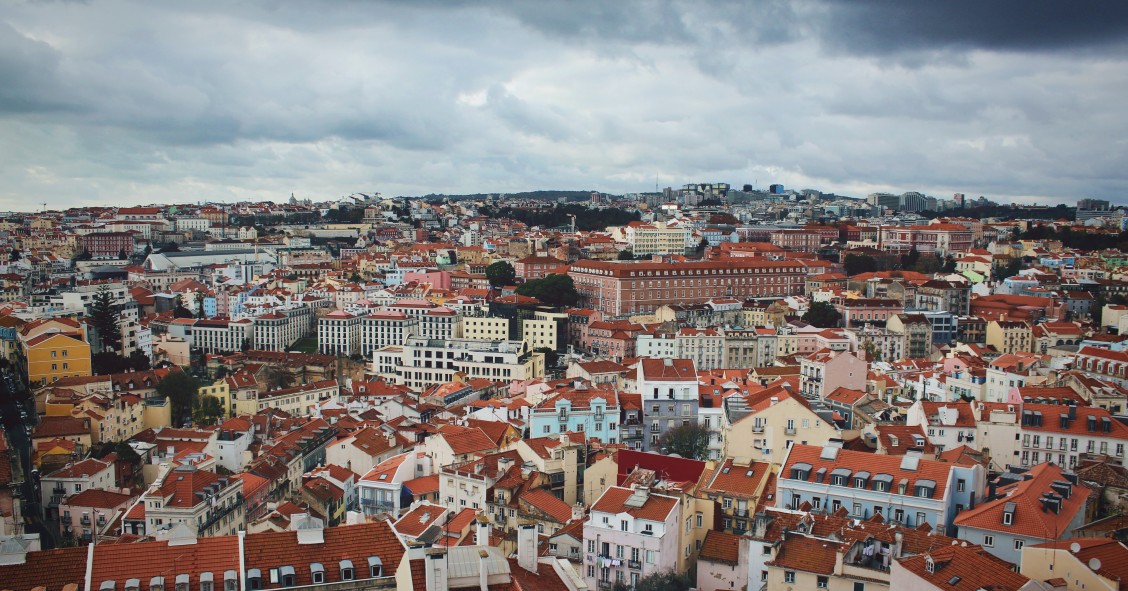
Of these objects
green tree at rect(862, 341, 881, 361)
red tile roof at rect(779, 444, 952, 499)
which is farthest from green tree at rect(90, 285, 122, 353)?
red tile roof at rect(779, 444, 952, 499)

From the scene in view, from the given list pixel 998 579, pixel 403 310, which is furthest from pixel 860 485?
pixel 403 310

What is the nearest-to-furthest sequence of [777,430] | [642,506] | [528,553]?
1. [528,553]
2. [642,506]
3. [777,430]

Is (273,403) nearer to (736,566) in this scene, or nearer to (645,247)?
(736,566)

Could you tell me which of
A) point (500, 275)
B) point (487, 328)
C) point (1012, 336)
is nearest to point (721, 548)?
point (1012, 336)

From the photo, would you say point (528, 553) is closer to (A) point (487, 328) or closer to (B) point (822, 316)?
(A) point (487, 328)

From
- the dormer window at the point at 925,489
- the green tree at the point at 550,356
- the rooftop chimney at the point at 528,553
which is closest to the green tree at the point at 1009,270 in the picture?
the green tree at the point at 550,356

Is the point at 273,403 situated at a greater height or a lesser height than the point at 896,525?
lesser
